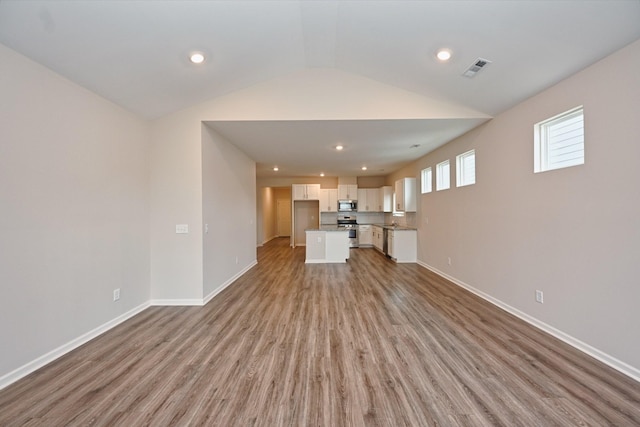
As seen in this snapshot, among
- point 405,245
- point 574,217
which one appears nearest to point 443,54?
point 574,217

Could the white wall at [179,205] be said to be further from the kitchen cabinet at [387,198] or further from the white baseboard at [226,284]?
the kitchen cabinet at [387,198]

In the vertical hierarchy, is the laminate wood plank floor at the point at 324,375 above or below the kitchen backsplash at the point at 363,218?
below

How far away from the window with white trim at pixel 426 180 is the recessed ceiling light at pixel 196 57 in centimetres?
495

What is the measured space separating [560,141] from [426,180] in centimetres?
333

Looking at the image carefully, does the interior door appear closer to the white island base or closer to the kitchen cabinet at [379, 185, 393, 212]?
the kitchen cabinet at [379, 185, 393, 212]

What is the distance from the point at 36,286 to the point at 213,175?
233cm

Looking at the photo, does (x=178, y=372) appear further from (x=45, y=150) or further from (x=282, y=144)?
(x=282, y=144)

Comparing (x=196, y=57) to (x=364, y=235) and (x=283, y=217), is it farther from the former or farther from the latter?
(x=283, y=217)

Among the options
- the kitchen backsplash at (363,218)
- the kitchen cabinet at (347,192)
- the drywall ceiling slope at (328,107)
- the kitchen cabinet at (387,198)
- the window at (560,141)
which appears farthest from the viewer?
the kitchen backsplash at (363,218)

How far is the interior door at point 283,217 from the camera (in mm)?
12602

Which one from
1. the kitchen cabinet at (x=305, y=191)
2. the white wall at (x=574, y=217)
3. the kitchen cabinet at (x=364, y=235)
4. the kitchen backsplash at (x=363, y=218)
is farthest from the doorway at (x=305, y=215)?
the white wall at (x=574, y=217)

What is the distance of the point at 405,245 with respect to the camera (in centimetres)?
644

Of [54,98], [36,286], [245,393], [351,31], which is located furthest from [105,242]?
[351,31]

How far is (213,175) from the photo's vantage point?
399 centimetres
